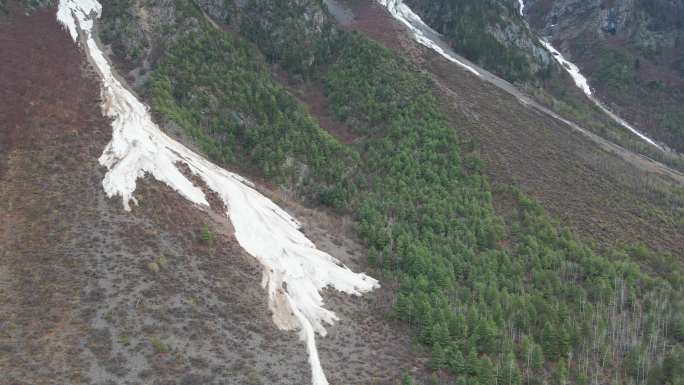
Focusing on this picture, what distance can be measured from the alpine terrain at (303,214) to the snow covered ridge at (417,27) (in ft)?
17.1

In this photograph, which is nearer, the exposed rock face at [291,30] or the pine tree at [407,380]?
the pine tree at [407,380]

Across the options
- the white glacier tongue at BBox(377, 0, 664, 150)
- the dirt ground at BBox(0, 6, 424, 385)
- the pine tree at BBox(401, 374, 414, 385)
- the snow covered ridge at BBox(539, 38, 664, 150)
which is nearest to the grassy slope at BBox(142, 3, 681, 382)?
the pine tree at BBox(401, 374, 414, 385)

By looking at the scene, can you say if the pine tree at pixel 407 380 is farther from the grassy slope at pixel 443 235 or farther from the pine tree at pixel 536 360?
the pine tree at pixel 536 360

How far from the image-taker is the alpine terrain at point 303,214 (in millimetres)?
31438

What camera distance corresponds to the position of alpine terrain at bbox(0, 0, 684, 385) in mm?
31438

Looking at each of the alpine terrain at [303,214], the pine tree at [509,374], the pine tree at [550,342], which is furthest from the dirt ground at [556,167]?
the pine tree at [509,374]

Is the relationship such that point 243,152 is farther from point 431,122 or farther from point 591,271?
point 591,271

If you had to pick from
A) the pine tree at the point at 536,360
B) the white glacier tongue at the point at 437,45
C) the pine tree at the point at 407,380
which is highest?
the white glacier tongue at the point at 437,45

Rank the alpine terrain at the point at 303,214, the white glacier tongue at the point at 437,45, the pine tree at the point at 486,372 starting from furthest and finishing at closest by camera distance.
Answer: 1. the white glacier tongue at the point at 437,45
2. the pine tree at the point at 486,372
3. the alpine terrain at the point at 303,214

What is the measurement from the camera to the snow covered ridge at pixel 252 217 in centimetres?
3669

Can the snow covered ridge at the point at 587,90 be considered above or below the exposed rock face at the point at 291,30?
above

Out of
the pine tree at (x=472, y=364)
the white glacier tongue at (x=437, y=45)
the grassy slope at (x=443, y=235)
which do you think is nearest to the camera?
the pine tree at (x=472, y=364)

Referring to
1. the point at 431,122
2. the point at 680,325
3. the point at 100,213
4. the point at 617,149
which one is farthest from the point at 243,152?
the point at 617,149

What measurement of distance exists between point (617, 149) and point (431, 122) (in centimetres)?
3052
